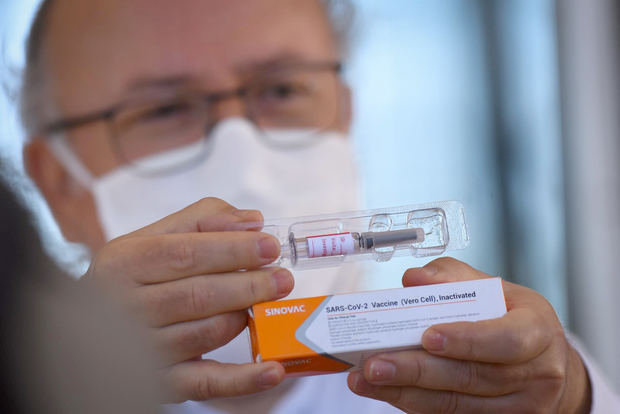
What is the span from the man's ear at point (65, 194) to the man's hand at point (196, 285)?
0.71 m

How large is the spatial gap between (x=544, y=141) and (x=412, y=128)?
0.45 m

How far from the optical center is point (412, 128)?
184cm

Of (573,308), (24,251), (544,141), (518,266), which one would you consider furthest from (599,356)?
(24,251)

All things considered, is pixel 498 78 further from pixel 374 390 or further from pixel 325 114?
pixel 374 390

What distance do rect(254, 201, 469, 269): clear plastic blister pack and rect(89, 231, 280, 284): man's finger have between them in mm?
64

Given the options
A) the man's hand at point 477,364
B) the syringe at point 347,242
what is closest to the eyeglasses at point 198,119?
the syringe at point 347,242

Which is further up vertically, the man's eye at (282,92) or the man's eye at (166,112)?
the man's eye at (282,92)

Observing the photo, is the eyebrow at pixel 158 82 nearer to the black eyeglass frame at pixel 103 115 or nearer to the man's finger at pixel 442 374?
the black eyeglass frame at pixel 103 115

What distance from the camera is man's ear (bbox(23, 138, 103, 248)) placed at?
1.29 m

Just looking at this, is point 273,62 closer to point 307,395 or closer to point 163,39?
point 163,39

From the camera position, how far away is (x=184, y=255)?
0.62 meters

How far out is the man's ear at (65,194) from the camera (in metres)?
1.29

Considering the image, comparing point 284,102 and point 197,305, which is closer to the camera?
point 197,305

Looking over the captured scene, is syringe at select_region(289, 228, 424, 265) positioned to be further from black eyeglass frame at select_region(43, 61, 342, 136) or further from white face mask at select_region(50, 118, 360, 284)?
black eyeglass frame at select_region(43, 61, 342, 136)
